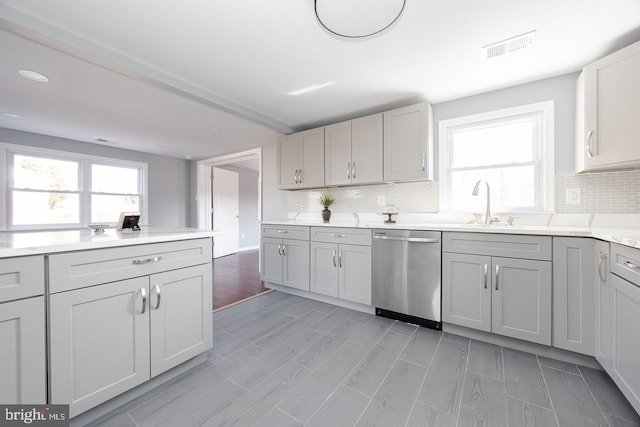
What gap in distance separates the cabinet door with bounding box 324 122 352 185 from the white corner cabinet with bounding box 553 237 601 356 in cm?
205

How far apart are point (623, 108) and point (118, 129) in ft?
17.8

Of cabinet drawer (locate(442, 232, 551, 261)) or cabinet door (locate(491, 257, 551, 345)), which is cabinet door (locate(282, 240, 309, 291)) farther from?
cabinet door (locate(491, 257, 551, 345))

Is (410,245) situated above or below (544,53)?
below

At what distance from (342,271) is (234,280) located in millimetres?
2016

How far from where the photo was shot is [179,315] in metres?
1.59

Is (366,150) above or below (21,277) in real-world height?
above

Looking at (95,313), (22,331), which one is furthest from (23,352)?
(95,313)

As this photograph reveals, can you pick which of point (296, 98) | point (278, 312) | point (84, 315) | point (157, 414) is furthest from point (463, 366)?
point (296, 98)

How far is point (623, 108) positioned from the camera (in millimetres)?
1713

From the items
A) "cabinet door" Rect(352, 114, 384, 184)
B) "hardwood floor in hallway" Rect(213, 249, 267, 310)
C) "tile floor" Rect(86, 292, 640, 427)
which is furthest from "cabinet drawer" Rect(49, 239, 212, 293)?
"cabinet door" Rect(352, 114, 384, 184)

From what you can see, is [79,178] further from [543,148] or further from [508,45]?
[543,148]

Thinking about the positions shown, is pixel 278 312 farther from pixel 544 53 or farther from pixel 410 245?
pixel 544 53

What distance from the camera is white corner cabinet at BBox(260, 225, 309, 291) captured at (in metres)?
3.04

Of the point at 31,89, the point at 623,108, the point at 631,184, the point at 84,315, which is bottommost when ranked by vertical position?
the point at 84,315
